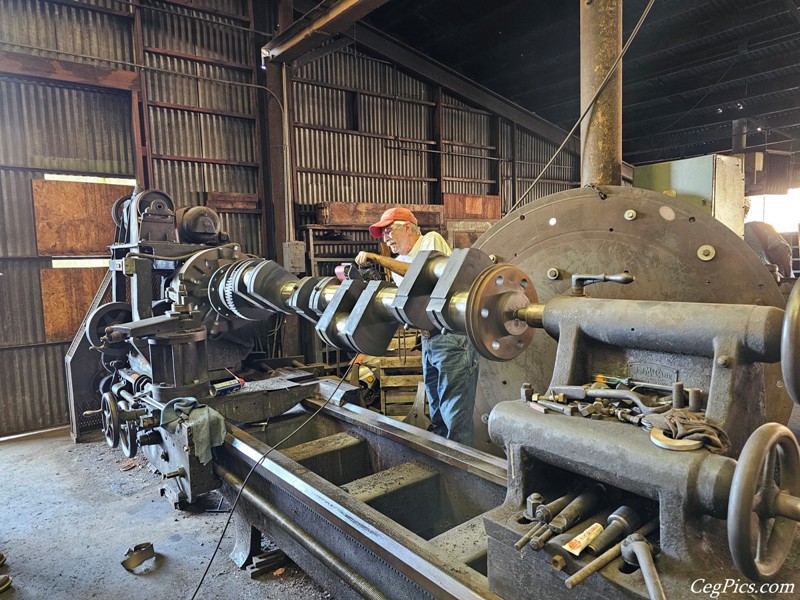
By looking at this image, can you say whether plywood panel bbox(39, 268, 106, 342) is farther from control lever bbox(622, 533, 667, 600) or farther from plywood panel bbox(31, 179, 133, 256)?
control lever bbox(622, 533, 667, 600)

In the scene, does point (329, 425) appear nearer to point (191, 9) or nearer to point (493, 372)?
point (493, 372)

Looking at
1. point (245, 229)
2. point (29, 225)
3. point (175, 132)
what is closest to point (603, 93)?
point (245, 229)

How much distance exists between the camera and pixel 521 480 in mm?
1218

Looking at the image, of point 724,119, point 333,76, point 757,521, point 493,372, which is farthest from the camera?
point 724,119

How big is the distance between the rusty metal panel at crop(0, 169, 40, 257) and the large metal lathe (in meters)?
2.32

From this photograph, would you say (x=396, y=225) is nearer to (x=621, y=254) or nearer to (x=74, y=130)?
(x=621, y=254)

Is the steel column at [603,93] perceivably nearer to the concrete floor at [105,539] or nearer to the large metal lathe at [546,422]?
the large metal lathe at [546,422]

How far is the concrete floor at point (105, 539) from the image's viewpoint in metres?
2.16

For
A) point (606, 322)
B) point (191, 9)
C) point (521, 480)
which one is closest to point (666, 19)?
point (191, 9)

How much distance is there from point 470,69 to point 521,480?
22.9 feet

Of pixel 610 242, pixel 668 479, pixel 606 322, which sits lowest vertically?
pixel 668 479

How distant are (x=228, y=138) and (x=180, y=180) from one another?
677mm

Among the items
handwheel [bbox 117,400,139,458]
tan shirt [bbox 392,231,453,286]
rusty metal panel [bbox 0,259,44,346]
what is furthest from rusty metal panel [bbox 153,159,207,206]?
tan shirt [bbox 392,231,453,286]

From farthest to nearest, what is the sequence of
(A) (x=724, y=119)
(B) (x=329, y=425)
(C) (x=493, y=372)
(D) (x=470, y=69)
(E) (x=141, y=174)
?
(A) (x=724, y=119)
(D) (x=470, y=69)
(E) (x=141, y=174)
(B) (x=329, y=425)
(C) (x=493, y=372)
